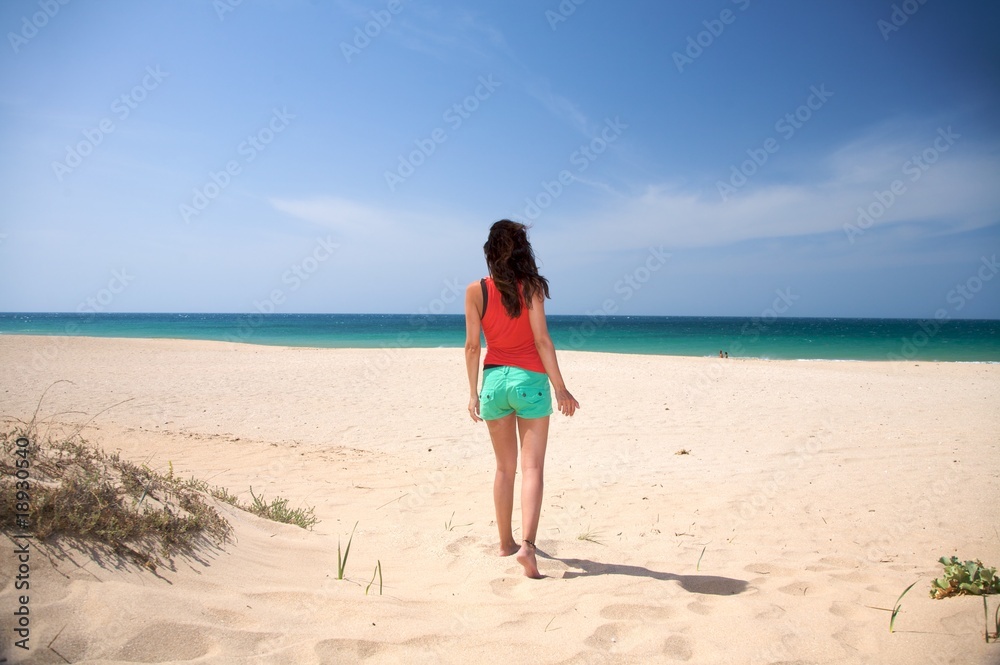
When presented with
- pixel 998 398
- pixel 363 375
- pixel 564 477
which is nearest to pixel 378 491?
pixel 564 477

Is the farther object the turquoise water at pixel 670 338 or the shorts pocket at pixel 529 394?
the turquoise water at pixel 670 338

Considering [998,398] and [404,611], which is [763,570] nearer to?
[404,611]

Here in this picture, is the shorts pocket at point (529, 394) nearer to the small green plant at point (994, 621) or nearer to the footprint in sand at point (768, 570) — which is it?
the footprint in sand at point (768, 570)

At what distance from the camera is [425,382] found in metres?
14.7

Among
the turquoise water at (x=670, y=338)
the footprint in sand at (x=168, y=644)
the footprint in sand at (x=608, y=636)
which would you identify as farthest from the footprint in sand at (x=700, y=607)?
the turquoise water at (x=670, y=338)

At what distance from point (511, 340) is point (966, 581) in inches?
107

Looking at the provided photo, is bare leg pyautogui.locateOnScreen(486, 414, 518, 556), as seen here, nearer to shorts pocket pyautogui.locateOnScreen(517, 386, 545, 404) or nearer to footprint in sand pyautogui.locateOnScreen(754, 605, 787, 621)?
shorts pocket pyautogui.locateOnScreen(517, 386, 545, 404)

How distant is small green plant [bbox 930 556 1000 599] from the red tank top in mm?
2355

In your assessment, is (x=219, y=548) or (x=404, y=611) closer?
(x=404, y=611)

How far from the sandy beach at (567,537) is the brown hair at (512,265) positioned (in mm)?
1735

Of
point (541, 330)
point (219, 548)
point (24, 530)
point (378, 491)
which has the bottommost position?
point (378, 491)

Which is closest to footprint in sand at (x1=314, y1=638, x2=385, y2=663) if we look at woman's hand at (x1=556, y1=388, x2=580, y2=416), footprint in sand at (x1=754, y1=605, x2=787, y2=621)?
woman's hand at (x1=556, y1=388, x2=580, y2=416)

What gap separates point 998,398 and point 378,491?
13.6 metres

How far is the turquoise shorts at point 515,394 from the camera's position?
347cm
